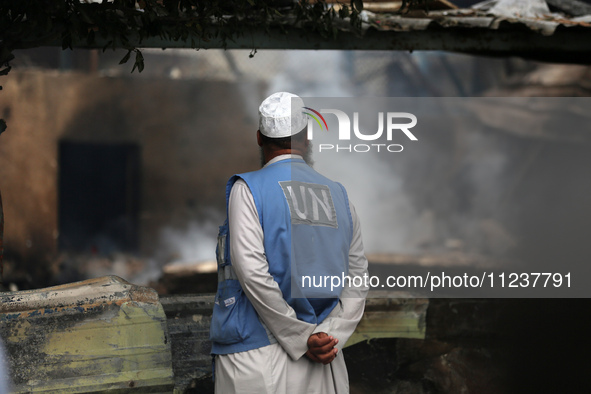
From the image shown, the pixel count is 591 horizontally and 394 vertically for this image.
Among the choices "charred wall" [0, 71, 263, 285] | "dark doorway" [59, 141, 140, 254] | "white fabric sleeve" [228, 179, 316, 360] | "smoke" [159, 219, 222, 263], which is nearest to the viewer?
"white fabric sleeve" [228, 179, 316, 360]

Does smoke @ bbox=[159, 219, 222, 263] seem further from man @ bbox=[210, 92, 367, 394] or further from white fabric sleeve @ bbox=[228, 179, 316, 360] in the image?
white fabric sleeve @ bbox=[228, 179, 316, 360]

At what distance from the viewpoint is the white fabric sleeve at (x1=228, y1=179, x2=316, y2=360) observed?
7.56 ft

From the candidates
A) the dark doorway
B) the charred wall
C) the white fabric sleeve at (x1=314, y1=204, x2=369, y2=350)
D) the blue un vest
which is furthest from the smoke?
the blue un vest

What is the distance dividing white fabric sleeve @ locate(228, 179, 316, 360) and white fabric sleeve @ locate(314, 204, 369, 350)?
0.40 feet

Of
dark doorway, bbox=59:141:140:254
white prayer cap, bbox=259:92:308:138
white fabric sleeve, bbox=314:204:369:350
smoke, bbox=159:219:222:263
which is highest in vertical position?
white prayer cap, bbox=259:92:308:138

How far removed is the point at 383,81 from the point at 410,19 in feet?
23.0

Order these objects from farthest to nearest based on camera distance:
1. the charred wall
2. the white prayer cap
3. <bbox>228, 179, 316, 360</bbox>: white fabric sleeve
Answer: the charred wall, the white prayer cap, <bbox>228, 179, 316, 360</bbox>: white fabric sleeve

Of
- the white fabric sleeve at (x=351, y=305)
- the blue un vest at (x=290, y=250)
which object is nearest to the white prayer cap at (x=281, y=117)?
the blue un vest at (x=290, y=250)

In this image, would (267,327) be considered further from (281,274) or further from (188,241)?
(188,241)

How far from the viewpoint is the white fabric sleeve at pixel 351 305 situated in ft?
8.19

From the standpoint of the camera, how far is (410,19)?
4375 millimetres

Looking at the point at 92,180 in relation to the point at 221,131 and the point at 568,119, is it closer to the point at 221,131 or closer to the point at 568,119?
the point at 221,131

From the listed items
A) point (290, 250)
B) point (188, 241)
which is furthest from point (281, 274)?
point (188, 241)

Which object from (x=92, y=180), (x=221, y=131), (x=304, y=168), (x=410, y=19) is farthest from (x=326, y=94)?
(x=304, y=168)
